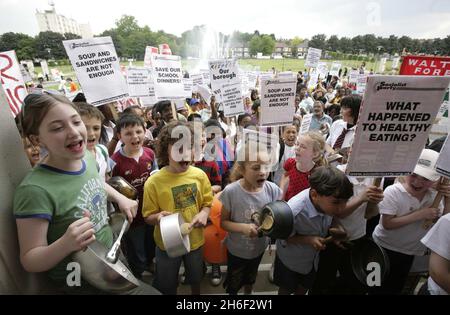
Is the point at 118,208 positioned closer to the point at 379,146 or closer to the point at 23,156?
the point at 23,156

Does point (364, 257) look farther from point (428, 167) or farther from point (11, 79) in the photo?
point (11, 79)

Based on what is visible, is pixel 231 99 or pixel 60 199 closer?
pixel 60 199

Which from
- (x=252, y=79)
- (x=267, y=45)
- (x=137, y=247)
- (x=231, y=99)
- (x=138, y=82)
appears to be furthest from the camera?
(x=267, y=45)

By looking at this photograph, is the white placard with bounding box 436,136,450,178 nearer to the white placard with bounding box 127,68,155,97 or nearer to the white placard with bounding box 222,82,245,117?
the white placard with bounding box 222,82,245,117

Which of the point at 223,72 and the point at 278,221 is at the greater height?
the point at 223,72

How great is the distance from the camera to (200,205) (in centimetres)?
242

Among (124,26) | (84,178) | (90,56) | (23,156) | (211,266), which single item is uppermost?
(124,26)

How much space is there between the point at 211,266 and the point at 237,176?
5.37 feet

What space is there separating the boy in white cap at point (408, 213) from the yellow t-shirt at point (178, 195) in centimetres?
171

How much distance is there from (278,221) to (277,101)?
2661mm

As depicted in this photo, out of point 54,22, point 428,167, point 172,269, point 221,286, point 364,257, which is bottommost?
point 221,286

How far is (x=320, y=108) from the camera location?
20.5ft

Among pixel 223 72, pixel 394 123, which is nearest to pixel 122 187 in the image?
pixel 394 123

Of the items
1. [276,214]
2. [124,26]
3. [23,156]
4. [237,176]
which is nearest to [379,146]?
[276,214]
